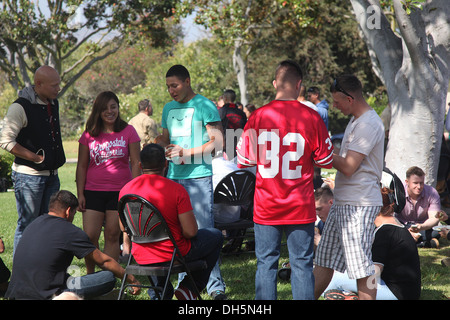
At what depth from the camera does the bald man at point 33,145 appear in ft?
16.0

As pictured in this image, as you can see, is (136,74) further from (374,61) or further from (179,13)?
(374,61)

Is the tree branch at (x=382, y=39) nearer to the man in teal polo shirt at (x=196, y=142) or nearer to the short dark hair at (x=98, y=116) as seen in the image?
the man in teal polo shirt at (x=196, y=142)

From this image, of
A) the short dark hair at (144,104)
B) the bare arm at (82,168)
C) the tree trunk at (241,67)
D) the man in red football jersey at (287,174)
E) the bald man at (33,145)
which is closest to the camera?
the man in red football jersey at (287,174)

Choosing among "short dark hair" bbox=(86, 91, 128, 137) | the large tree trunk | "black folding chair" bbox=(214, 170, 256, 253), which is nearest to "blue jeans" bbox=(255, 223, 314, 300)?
"short dark hair" bbox=(86, 91, 128, 137)

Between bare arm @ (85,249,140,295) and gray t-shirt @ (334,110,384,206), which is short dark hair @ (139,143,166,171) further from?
gray t-shirt @ (334,110,384,206)

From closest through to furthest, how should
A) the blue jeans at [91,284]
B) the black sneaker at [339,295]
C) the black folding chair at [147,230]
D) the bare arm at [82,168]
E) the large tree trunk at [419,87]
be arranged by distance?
1. the black folding chair at [147,230]
2. the blue jeans at [91,284]
3. the black sneaker at [339,295]
4. the bare arm at [82,168]
5. the large tree trunk at [419,87]

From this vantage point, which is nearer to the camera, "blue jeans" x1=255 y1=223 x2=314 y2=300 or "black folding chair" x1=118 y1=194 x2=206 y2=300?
"blue jeans" x1=255 y1=223 x2=314 y2=300

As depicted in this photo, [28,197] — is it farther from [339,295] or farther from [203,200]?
[339,295]

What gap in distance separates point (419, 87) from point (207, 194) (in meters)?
4.63

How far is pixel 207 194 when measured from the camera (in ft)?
15.5

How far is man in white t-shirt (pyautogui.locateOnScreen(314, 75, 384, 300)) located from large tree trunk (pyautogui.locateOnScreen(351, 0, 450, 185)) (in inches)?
160

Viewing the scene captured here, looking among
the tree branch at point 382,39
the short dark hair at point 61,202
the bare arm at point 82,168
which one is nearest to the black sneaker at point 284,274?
the bare arm at point 82,168

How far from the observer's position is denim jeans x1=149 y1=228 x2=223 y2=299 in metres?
4.14
